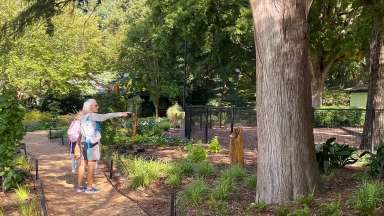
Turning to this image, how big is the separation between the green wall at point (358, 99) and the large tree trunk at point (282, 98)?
2972cm

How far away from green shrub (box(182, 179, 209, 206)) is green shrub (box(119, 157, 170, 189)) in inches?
61.7

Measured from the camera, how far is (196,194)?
7574 millimetres

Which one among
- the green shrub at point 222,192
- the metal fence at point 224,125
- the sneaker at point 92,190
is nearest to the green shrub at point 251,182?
the green shrub at point 222,192

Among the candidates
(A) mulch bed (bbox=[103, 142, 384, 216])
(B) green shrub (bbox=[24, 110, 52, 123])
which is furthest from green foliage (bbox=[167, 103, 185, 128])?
(A) mulch bed (bbox=[103, 142, 384, 216])

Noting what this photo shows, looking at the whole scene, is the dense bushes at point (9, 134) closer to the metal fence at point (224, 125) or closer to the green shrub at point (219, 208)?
the green shrub at point (219, 208)

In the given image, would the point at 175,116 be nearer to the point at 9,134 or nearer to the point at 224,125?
the point at 224,125

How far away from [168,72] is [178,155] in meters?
20.9

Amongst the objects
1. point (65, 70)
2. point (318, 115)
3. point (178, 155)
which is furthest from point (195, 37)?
point (178, 155)

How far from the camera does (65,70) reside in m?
32.1

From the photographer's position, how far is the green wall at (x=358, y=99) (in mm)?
35281

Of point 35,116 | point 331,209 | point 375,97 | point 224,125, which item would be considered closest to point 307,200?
point 331,209

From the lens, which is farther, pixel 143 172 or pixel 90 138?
Answer: pixel 143 172

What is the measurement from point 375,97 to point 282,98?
8.19 meters

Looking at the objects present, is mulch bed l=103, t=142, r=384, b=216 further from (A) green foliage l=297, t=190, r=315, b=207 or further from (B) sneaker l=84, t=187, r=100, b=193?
(B) sneaker l=84, t=187, r=100, b=193
